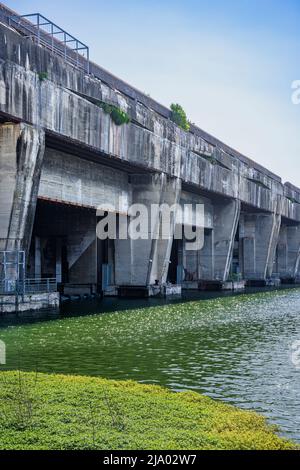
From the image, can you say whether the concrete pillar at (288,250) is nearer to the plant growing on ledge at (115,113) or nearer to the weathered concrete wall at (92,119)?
the weathered concrete wall at (92,119)

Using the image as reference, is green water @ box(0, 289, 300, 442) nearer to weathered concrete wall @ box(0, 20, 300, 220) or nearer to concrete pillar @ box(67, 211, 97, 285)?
weathered concrete wall @ box(0, 20, 300, 220)

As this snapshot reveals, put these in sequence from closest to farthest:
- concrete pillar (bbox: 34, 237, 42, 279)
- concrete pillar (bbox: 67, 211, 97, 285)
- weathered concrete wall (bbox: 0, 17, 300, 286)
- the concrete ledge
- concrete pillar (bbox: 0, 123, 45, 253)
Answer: concrete pillar (bbox: 0, 123, 45, 253) → weathered concrete wall (bbox: 0, 17, 300, 286) → the concrete ledge → concrete pillar (bbox: 67, 211, 97, 285) → concrete pillar (bbox: 34, 237, 42, 279)

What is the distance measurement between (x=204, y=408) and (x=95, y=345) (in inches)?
399

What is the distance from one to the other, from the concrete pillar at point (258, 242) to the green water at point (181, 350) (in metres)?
42.2

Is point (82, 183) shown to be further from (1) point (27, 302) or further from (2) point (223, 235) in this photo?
(2) point (223, 235)

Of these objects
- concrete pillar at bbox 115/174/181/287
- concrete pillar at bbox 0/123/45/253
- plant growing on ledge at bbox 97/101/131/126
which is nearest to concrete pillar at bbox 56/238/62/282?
concrete pillar at bbox 115/174/181/287

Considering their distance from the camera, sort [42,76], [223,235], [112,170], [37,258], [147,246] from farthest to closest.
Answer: [223,235] → [37,258] → [147,246] → [112,170] → [42,76]

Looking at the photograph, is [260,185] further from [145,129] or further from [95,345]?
[95,345]

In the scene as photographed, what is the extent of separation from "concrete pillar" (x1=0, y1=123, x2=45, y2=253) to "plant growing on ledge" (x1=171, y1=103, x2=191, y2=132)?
23.9 meters

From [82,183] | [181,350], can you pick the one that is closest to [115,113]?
[82,183]

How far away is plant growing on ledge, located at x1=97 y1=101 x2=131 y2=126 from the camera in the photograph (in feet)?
121

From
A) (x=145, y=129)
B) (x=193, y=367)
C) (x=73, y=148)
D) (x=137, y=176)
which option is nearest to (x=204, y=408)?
(x=193, y=367)

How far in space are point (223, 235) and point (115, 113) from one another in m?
29.5

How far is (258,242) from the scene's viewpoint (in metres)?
76.4
